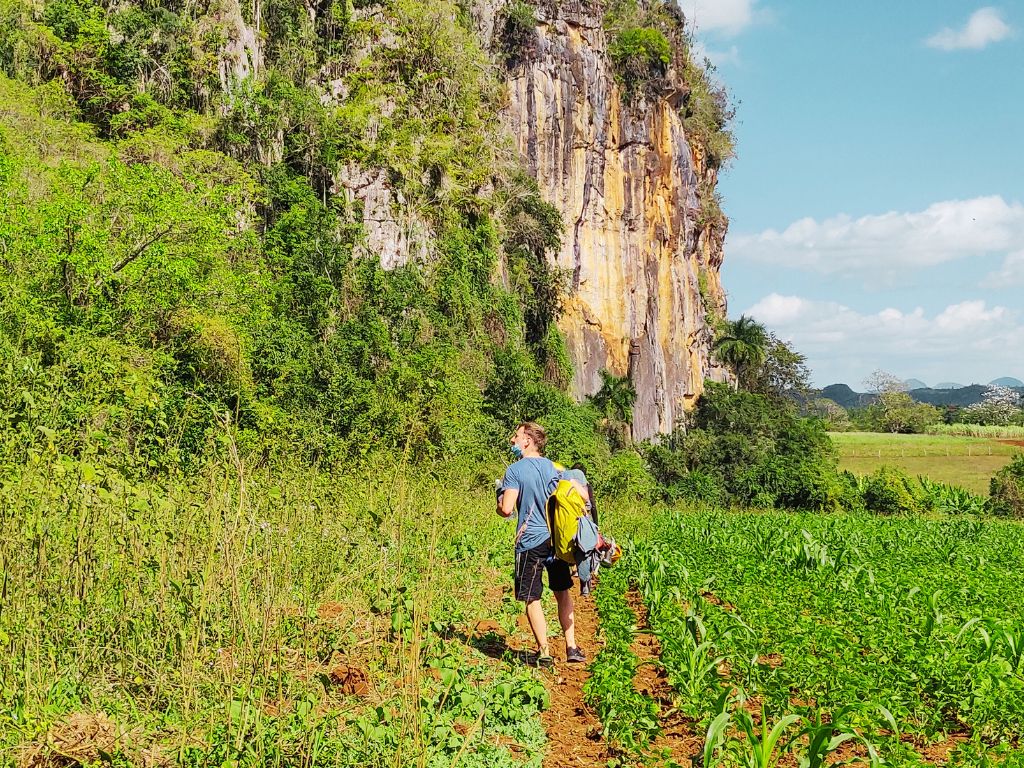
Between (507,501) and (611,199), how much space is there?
38.4 m

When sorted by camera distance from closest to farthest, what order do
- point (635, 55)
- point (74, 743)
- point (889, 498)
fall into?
point (74, 743)
point (635, 55)
point (889, 498)

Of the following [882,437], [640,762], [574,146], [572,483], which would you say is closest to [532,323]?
[574,146]

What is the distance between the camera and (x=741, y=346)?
185 ft

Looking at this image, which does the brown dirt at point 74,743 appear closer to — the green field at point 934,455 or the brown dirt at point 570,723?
the brown dirt at point 570,723

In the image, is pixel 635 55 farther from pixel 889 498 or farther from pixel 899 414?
pixel 899 414

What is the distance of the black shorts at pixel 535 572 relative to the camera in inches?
272

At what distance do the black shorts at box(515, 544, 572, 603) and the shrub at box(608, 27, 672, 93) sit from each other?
41.7 meters

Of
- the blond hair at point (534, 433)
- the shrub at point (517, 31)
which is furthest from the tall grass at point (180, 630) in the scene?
the shrub at point (517, 31)

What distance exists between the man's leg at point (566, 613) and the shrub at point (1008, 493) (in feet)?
154

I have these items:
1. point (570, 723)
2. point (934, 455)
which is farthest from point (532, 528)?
point (934, 455)

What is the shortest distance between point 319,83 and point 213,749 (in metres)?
28.0

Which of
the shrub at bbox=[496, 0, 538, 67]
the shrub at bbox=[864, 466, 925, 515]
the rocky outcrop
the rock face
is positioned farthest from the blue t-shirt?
the shrub at bbox=[864, 466, 925, 515]

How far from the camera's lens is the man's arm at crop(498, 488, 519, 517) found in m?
6.74

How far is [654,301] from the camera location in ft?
152
